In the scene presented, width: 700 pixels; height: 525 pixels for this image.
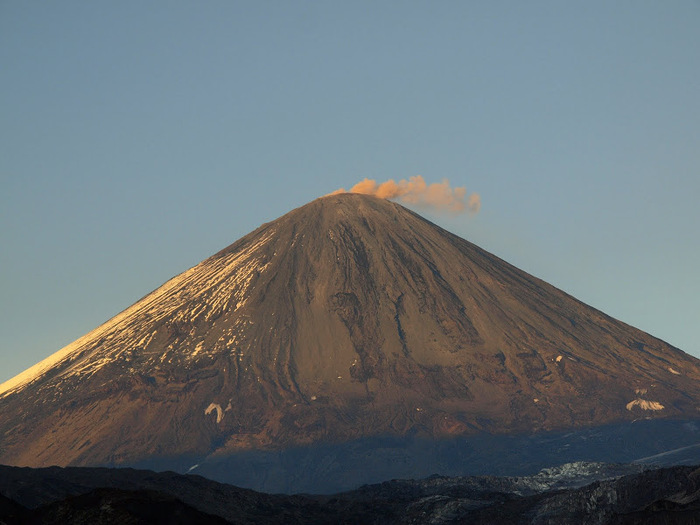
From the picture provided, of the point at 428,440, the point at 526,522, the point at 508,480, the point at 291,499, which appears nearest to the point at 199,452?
the point at 428,440

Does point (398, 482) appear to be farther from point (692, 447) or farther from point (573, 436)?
point (573, 436)

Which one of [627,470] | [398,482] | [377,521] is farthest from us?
[627,470]

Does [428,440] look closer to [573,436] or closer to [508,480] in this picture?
[573,436]

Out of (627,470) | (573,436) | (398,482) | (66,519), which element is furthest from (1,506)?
(573,436)

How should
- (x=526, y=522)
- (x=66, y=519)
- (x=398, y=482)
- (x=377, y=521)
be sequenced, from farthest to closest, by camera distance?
(x=398, y=482) < (x=377, y=521) < (x=526, y=522) < (x=66, y=519)

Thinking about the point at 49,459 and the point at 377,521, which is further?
the point at 49,459

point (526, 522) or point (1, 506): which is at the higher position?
point (1, 506)

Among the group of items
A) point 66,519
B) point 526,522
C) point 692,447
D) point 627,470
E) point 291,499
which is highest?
point 66,519
